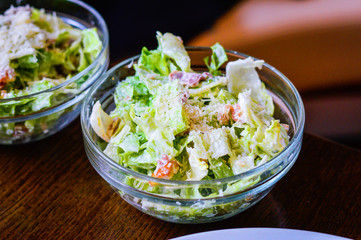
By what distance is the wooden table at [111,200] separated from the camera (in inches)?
54.3

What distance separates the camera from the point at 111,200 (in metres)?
1.48

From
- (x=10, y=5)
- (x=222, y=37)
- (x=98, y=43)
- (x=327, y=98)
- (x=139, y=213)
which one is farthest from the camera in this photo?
(x=222, y=37)

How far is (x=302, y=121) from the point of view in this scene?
53.4 inches

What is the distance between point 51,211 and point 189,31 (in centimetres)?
199

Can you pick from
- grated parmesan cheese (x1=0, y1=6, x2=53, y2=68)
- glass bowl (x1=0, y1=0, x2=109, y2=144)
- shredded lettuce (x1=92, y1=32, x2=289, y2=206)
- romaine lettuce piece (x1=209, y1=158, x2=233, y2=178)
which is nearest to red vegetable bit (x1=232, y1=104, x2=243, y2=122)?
shredded lettuce (x1=92, y1=32, x2=289, y2=206)

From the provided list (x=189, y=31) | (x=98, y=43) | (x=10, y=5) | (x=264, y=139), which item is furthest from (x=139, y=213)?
(x=189, y=31)

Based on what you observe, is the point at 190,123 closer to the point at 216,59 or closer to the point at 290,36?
the point at 216,59

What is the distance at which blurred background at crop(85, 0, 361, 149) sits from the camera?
2.53 m

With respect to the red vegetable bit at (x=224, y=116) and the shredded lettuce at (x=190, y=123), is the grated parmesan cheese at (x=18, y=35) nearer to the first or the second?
the shredded lettuce at (x=190, y=123)

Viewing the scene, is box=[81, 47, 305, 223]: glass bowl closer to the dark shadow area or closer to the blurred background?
the blurred background

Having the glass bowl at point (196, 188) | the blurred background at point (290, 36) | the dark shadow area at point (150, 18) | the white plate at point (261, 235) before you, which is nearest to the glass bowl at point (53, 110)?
the glass bowl at point (196, 188)

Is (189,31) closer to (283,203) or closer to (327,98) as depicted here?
(327,98)

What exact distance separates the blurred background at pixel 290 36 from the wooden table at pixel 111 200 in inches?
28.9

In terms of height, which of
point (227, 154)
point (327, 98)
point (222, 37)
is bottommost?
point (327, 98)
